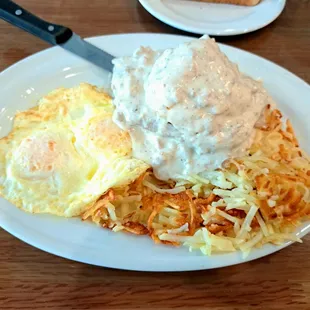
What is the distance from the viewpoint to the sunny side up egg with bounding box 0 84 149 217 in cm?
147

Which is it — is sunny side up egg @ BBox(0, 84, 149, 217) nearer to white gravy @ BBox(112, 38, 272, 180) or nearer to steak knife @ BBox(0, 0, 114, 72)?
white gravy @ BBox(112, 38, 272, 180)

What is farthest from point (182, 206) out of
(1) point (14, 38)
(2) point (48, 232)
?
(1) point (14, 38)

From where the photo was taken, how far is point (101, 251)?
4.48ft

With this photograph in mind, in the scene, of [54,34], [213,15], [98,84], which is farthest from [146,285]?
[213,15]

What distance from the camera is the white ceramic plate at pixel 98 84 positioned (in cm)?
136

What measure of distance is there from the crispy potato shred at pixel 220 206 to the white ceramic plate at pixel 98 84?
0.04 metres

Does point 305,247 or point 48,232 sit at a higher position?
point 48,232

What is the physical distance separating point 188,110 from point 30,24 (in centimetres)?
83

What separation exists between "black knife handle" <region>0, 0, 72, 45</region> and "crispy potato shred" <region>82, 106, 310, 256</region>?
2.45 feet

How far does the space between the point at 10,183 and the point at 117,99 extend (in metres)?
0.48

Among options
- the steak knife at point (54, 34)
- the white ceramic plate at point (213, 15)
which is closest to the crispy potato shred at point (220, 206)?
the steak knife at point (54, 34)

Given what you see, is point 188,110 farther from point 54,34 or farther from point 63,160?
point 54,34

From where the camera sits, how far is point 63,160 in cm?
153

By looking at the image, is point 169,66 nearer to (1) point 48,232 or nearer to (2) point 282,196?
(2) point 282,196
